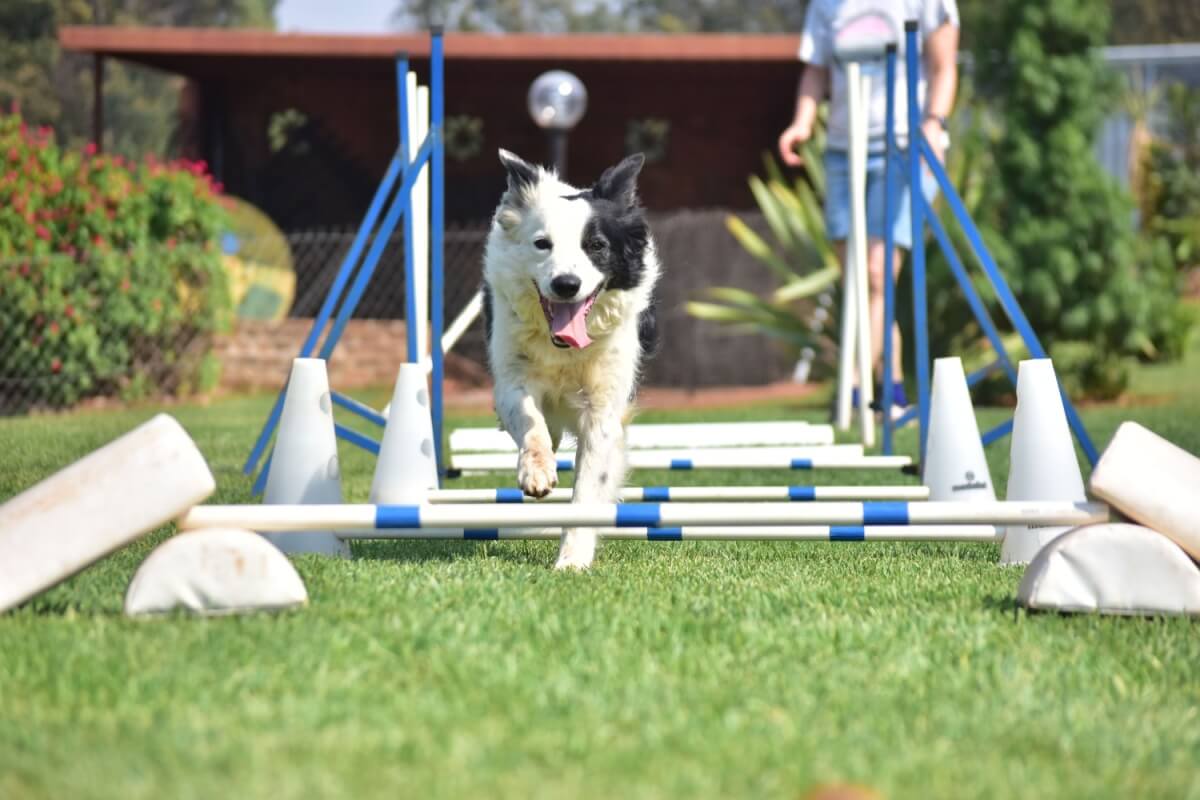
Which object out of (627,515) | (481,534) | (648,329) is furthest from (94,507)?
(648,329)

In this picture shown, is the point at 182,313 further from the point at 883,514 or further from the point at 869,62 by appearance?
the point at 883,514

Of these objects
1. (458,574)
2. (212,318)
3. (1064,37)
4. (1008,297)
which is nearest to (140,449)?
(458,574)

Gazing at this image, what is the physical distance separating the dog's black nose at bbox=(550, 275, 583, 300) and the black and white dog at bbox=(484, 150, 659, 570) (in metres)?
0.02

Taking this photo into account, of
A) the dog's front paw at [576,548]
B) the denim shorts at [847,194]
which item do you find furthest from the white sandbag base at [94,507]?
the denim shorts at [847,194]

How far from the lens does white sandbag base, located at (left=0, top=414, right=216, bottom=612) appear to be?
3008 millimetres

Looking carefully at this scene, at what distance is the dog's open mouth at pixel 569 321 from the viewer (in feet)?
14.1

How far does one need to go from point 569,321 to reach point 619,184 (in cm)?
53

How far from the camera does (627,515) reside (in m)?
3.33

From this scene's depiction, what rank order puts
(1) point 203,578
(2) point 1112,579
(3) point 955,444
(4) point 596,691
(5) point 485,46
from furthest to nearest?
1. (5) point 485,46
2. (3) point 955,444
3. (2) point 1112,579
4. (1) point 203,578
5. (4) point 596,691

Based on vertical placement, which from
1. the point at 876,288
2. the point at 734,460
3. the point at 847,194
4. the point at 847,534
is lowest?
the point at 734,460

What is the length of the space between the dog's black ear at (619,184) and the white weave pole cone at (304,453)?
1.07 meters

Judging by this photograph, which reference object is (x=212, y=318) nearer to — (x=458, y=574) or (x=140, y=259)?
(x=140, y=259)

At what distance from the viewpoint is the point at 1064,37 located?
12.3 meters

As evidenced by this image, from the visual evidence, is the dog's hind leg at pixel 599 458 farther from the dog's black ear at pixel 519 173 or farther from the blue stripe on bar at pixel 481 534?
the dog's black ear at pixel 519 173
